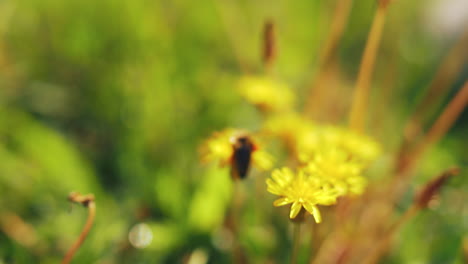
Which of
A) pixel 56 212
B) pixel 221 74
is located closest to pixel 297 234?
pixel 56 212

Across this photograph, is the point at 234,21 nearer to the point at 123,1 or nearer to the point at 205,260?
the point at 123,1

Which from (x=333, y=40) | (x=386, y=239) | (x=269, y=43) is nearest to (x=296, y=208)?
(x=386, y=239)

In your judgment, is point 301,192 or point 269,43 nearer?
point 301,192

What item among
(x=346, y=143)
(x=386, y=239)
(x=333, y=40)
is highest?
(x=333, y=40)

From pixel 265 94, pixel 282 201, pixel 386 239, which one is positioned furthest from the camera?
pixel 265 94

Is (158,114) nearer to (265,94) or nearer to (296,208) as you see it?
(265,94)

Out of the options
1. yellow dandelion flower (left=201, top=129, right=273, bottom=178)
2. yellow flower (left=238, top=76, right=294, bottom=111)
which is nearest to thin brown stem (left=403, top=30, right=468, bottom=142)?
yellow flower (left=238, top=76, right=294, bottom=111)

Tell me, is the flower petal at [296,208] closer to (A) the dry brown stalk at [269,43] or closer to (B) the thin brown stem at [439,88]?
(A) the dry brown stalk at [269,43]

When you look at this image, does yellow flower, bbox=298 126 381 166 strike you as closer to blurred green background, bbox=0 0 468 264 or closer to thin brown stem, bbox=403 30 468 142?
blurred green background, bbox=0 0 468 264

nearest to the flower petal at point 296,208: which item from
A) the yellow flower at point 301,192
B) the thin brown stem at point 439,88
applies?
the yellow flower at point 301,192
